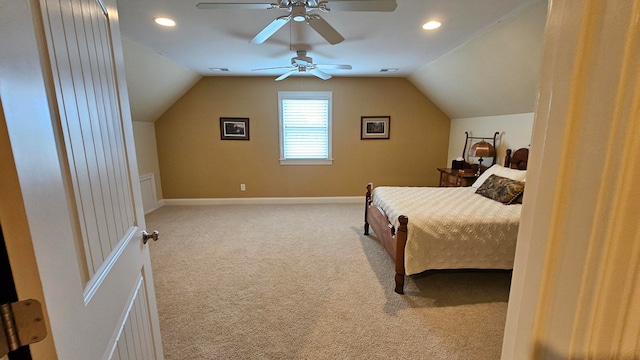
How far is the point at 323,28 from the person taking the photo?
2068 mm

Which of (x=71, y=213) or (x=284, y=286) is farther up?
(x=71, y=213)

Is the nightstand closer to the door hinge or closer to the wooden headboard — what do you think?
the wooden headboard

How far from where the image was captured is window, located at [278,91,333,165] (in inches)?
190

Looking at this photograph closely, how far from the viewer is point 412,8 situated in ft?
7.07

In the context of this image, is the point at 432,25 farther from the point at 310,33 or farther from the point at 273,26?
the point at 273,26

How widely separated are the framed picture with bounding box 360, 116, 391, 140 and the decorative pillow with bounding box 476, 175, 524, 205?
218cm

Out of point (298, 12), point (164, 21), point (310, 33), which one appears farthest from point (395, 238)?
point (164, 21)

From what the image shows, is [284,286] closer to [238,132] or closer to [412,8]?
[412,8]

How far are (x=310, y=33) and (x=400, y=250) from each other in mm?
2216

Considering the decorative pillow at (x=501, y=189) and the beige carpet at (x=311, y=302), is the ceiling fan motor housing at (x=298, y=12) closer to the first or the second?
the beige carpet at (x=311, y=302)

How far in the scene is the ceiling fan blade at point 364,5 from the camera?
5.41ft

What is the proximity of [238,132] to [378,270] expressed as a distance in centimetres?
344

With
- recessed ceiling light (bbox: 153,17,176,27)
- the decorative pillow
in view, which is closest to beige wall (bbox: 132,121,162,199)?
recessed ceiling light (bbox: 153,17,176,27)

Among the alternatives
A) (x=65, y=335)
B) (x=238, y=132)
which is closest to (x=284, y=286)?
(x=65, y=335)
